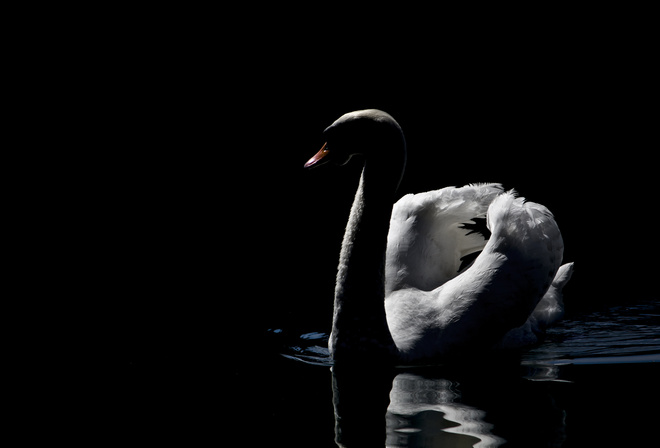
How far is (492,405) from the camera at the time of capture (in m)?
4.37

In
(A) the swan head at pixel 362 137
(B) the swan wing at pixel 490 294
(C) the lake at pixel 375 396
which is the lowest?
(C) the lake at pixel 375 396

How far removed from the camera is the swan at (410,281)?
5281 millimetres

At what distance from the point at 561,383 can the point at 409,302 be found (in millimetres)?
1104

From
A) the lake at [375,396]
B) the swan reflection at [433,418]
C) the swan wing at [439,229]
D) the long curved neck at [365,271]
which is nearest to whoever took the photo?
the swan reflection at [433,418]

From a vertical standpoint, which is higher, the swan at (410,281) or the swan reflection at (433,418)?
the swan at (410,281)

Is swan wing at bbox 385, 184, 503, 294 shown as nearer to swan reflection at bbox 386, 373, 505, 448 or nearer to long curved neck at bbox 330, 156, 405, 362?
long curved neck at bbox 330, 156, 405, 362

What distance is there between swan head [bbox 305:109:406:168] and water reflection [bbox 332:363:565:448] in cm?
111

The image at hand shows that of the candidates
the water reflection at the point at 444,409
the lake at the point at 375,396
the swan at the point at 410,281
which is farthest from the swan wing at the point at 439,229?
the water reflection at the point at 444,409

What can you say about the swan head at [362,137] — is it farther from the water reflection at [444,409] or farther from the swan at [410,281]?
the water reflection at [444,409]

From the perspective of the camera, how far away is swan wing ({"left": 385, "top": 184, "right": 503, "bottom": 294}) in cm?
616

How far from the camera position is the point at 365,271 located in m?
5.32

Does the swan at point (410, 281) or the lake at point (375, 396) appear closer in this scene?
the lake at point (375, 396)

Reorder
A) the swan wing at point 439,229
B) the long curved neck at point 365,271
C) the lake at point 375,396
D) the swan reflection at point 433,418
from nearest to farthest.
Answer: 1. the swan reflection at point 433,418
2. the lake at point 375,396
3. the long curved neck at point 365,271
4. the swan wing at point 439,229

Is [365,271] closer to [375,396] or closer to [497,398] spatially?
[375,396]
